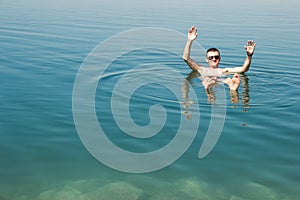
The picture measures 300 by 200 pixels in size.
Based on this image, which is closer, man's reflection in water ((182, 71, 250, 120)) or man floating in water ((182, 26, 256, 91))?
man's reflection in water ((182, 71, 250, 120))

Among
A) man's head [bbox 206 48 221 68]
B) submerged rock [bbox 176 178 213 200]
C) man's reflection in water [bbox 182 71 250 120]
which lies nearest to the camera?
submerged rock [bbox 176 178 213 200]

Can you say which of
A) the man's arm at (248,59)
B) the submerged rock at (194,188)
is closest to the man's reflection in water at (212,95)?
the man's arm at (248,59)

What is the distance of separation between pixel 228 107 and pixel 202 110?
2.24 ft

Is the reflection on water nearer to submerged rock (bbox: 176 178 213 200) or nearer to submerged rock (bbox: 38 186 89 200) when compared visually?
submerged rock (bbox: 176 178 213 200)

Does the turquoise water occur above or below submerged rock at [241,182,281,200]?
above

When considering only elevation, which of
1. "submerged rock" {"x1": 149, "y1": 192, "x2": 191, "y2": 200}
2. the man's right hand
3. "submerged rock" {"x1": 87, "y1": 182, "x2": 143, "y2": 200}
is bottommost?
"submerged rock" {"x1": 149, "y1": 192, "x2": 191, "y2": 200}

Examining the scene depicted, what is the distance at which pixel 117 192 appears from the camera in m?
6.26

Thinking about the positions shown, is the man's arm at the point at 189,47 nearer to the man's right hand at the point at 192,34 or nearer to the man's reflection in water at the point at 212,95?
the man's right hand at the point at 192,34

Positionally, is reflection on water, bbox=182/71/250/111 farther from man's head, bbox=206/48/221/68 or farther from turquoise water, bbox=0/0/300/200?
man's head, bbox=206/48/221/68

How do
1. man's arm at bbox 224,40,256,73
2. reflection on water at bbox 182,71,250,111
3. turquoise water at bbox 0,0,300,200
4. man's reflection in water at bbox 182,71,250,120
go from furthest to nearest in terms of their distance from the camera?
1. man's arm at bbox 224,40,256,73
2. reflection on water at bbox 182,71,250,111
3. man's reflection in water at bbox 182,71,250,120
4. turquoise water at bbox 0,0,300,200

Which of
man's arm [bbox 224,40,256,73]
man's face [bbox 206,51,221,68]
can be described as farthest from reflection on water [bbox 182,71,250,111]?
man's face [bbox 206,51,221,68]

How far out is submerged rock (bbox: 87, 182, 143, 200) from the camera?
6.14 m

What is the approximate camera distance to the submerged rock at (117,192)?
614cm

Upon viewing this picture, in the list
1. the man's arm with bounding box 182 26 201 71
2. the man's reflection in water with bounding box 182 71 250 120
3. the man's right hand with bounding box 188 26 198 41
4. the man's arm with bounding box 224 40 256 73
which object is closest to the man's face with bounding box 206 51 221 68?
the man's arm with bounding box 224 40 256 73
